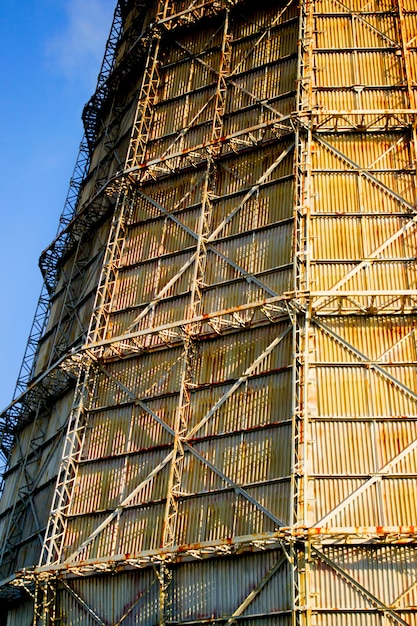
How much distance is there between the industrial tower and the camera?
63.4 feet

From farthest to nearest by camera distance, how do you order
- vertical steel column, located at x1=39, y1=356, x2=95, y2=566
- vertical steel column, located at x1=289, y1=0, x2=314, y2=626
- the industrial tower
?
vertical steel column, located at x1=39, y1=356, x2=95, y2=566, the industrial tower, vertical steel column, located at x1=289, y1=0, x2=314, y2=626

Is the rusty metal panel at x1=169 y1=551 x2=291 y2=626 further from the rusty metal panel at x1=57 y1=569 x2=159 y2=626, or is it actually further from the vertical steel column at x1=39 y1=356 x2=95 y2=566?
the vertical steel column at x1=39 y1=356 x2=95 y2=566

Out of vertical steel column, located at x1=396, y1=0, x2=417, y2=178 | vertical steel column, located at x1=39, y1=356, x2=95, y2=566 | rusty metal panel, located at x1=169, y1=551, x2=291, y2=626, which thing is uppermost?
vertical steel column, located at x1=396, y1=0, x2=417, y2=178

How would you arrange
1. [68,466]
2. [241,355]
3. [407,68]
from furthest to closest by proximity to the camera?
1. [407,68]
2. [68,466]
3. [241,355]

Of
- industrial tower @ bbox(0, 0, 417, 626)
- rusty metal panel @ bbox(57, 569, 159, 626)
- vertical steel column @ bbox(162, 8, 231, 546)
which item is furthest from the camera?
vertical steel column @ bbox(162, 8, 231, 546)

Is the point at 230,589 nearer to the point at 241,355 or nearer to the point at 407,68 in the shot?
the point at 241,355

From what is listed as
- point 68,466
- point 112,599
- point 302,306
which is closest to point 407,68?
point 302,306

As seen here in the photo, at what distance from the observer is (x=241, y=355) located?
2242cm

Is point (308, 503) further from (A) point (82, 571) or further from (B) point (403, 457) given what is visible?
(A) point (82, 571)

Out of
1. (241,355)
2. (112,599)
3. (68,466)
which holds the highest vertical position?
(241,355)

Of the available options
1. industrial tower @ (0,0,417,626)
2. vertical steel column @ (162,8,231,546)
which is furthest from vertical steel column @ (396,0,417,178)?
vertical steel column @ (162,8,231,546)

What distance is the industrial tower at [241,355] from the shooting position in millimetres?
19312

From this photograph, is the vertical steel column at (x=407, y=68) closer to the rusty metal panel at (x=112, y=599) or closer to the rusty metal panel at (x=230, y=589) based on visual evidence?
the rusty metal panel at (x=230, y=589)

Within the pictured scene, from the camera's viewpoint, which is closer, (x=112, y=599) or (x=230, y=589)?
(x=230, y=589)
